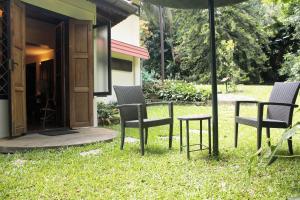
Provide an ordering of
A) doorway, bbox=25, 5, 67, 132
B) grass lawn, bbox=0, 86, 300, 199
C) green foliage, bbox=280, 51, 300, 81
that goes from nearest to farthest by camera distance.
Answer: grass lawn, bbox=0, 86, 300, 199, doorway, bbox=25, 5, 67, 132, green foliage, bbox=280, 51, 300, 81

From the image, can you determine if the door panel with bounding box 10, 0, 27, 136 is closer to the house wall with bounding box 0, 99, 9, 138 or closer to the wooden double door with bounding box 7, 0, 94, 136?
the house wall with bounding box 0, 99, 9, 138

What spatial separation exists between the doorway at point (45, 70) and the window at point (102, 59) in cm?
88

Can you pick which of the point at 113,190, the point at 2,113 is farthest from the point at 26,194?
the point at 2,113

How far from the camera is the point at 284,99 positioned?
15.3 ft

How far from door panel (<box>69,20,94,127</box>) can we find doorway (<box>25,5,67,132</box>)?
8.4 inches

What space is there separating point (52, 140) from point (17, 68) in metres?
1.33

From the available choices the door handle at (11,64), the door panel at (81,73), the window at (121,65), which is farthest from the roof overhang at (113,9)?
the window at (121,65)

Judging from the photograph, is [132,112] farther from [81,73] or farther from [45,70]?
[45,70]

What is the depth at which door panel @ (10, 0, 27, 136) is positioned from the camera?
5.39 m

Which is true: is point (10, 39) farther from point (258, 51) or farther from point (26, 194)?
point (258, 51)

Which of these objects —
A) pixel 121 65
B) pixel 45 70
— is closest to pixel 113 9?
pixel 45 70

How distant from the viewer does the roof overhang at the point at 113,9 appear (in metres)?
7.22

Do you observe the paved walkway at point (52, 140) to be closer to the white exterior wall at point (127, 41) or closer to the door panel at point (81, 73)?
the door panel at point (81, 73)

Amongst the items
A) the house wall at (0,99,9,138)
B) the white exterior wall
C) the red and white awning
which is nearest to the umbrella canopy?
the house wall at (0,99,9,138)
